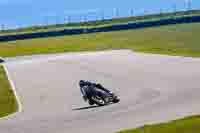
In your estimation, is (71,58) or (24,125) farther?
(71,58)

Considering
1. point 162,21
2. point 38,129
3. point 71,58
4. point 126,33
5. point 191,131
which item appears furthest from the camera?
point 162,21

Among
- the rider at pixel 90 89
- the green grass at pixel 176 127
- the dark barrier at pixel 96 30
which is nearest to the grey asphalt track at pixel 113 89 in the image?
the rider at pixel 90 89

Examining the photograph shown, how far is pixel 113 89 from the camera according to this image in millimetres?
40875

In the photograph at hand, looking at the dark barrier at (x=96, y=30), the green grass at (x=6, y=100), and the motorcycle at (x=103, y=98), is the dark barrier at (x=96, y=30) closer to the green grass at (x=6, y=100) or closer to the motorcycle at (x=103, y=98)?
the green grass at (x=6, y=100)

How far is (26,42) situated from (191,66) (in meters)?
73.8

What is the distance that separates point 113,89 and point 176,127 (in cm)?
1707

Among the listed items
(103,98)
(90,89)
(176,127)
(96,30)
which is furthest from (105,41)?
(176,127)

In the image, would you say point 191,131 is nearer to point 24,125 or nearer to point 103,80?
point 24,125

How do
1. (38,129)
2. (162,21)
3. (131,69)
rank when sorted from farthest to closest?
1. (162,21)
2. (131,69)
3. (38,129)

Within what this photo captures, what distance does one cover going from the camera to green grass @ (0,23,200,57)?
9281cm

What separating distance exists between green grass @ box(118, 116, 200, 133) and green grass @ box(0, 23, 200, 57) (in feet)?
186

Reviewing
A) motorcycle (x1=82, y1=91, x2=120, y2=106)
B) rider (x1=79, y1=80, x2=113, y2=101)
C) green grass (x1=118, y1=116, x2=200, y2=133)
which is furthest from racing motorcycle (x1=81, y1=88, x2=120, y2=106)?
green grass (x1=118, y1=116, x2=200, y2=133)

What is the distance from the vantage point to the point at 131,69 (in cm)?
5341

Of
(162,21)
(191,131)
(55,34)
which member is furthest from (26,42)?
(191,131)
